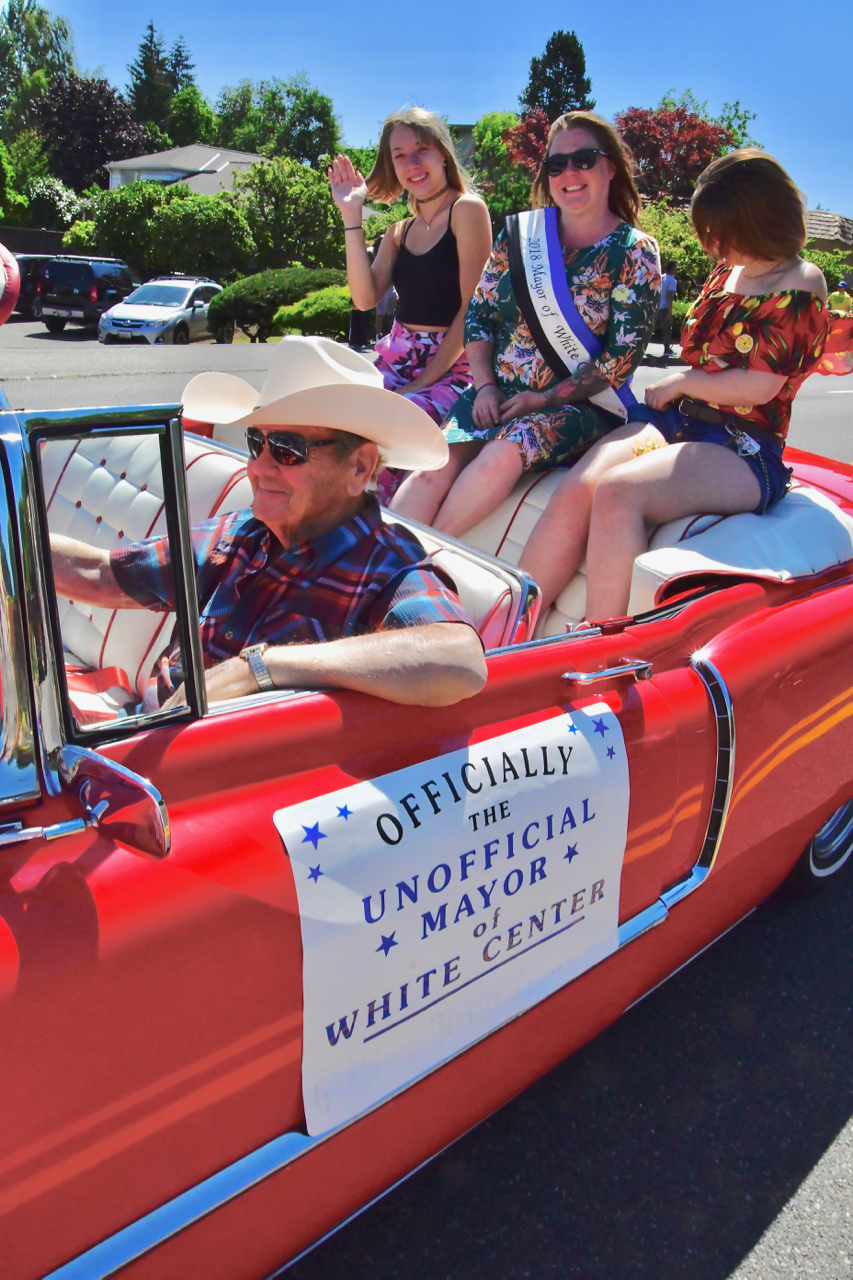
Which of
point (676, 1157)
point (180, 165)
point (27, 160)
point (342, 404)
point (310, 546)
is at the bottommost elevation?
point (676, 1157)

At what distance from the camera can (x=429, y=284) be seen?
3.21 metres

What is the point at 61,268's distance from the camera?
20047 mm

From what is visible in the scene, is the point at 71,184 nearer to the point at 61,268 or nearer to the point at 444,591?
the point at 61,268

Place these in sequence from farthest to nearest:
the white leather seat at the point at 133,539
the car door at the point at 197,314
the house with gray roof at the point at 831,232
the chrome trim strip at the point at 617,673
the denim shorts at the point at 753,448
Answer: the house with gray roof at the point at 831,232 < the car door at the point at 197,314 < the denim shorts at the point at 753,448 < the white leather seat at the point at 133,539 < the chrome trim strip at the point at 617,673

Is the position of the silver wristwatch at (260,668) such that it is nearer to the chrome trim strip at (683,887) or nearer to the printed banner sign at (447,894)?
the printed banner sign at (447,894)

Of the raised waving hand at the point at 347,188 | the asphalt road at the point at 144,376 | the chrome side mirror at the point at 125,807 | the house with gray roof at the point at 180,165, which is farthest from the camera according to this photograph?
the house with gray roof at the point at 180,165

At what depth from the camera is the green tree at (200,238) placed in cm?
2716

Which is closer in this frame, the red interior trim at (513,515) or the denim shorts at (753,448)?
the denim shorts at (753,448)

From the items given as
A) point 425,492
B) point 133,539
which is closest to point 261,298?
point 425,492

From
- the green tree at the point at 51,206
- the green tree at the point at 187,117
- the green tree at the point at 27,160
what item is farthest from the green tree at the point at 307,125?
the green tree at the point at 51,206

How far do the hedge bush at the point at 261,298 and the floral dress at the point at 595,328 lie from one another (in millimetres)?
18599

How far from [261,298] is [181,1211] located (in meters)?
21.2

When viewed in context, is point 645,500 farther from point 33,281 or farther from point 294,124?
point 294,124

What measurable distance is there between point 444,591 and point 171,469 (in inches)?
23.9
